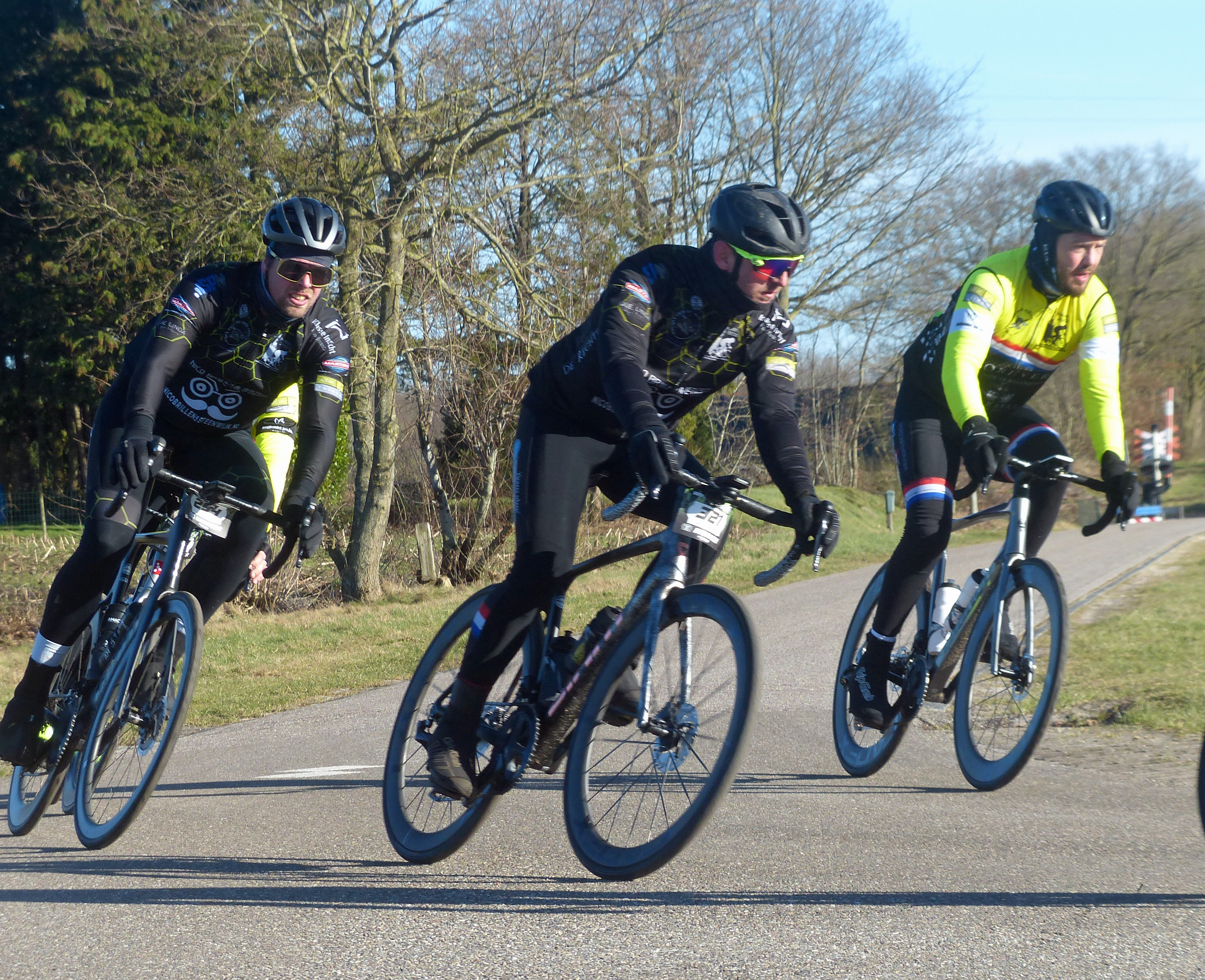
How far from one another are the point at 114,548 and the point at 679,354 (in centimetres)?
232

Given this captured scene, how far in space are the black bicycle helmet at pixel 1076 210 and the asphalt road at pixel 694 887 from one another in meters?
2.09

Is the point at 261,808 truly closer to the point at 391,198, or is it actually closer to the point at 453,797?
the point at 453,797

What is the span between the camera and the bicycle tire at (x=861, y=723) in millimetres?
4594

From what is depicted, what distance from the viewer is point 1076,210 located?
A: 4.27 m

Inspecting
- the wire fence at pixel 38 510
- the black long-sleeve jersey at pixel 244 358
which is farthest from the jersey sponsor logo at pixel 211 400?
the wire fence at pixel 38 510

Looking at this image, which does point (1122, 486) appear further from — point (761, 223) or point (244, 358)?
point (244, 358)

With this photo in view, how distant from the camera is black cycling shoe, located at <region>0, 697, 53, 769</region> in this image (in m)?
4.43

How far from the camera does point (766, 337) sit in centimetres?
373

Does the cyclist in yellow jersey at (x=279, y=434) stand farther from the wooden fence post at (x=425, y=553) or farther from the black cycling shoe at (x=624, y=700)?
the wooden fence post at (x=425, y=553)

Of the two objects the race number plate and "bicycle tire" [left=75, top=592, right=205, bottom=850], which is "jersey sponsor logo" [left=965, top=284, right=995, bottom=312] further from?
"bicycle tire" [left=75, top=592, right=205, bottom=850]

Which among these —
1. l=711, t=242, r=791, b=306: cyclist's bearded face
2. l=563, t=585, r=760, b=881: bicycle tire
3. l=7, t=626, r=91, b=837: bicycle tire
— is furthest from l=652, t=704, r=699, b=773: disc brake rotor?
l=7, t=626, r=91, b=837: bicycle tire

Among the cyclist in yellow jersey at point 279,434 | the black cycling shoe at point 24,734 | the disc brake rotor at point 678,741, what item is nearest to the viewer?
the disc brake rotor at point 678,741

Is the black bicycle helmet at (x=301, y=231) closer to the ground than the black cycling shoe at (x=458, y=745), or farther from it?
farther from it

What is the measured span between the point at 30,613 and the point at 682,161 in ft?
46.4
